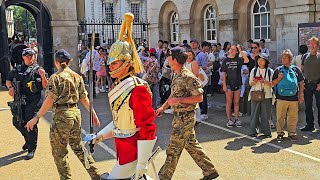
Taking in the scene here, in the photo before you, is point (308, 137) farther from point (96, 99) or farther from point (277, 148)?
point (96, 99)

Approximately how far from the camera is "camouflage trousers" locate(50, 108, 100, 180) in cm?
479

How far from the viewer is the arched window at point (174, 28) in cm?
2119

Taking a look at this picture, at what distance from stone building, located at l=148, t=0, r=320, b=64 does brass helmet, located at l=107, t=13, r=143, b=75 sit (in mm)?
10030

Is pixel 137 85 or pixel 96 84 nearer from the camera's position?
pixel 137 85

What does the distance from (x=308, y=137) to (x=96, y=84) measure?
8.74m

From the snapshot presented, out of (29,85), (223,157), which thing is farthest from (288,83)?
(29,85)

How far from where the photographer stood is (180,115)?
5.06 meters

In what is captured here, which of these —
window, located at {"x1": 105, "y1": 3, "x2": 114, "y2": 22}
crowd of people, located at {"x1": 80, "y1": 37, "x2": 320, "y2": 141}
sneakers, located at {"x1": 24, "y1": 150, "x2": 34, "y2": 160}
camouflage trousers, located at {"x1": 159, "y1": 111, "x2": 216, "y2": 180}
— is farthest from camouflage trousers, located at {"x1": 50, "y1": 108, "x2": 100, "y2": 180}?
window, located at {"x1": 105, "y1": 3, "x2": 114, "y2": 22}

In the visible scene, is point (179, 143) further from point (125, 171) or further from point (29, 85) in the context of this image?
point (29, 85)

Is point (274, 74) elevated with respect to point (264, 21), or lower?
lower

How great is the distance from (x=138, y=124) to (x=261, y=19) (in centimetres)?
1297

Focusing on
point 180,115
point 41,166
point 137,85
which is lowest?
point 41,166

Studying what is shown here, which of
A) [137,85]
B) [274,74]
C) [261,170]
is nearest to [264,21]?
[274,74]

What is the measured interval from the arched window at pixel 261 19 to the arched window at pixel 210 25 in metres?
2.51
